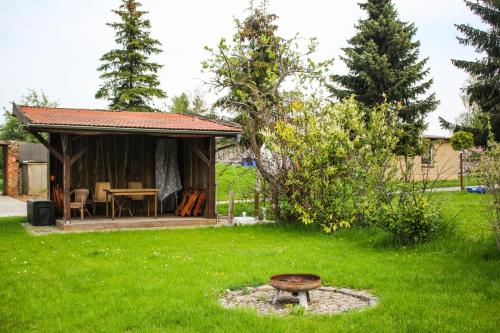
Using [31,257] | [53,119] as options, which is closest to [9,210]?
[53,119]

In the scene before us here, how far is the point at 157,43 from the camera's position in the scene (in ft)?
97.6

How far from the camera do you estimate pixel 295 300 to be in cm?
638

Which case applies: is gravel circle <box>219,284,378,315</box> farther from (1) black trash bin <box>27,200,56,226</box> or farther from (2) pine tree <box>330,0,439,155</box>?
(2) pine tree <box>330,0,439,155</box>

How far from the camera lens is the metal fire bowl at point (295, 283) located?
5.99 metres

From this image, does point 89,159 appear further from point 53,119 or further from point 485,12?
point 485,12

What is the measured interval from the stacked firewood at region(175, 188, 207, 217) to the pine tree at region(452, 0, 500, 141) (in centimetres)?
1358

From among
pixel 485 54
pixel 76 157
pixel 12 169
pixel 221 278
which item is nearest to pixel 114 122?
pixel 76 157

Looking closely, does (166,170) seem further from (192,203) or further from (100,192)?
(100,192)

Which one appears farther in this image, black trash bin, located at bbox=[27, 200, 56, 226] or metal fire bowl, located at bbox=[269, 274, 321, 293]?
black trash bin, located at bbox=[27, 200, 56, 226]

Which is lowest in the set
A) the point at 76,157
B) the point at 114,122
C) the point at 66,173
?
the point at 66,173

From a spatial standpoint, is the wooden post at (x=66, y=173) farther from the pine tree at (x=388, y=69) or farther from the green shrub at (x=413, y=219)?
the pine tree at (x=388, y=69)

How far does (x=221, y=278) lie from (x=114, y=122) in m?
7.21

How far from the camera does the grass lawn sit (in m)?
5.42

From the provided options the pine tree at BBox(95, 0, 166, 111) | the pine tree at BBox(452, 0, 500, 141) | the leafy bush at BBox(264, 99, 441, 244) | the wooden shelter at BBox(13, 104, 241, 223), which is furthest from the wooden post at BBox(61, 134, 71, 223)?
the pine tree at BBox(452, 0, 500, 141)
